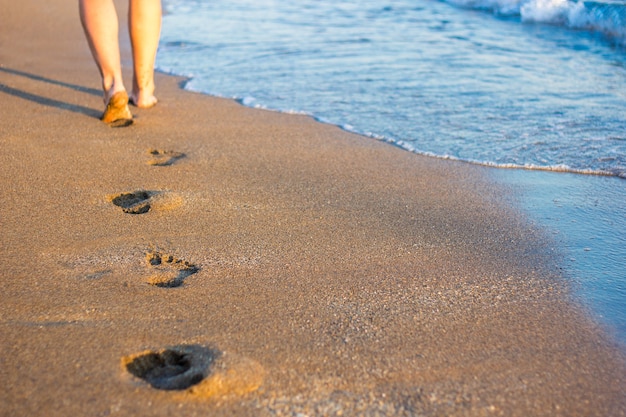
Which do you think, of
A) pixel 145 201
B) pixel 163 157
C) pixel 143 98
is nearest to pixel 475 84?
pixel 143 98

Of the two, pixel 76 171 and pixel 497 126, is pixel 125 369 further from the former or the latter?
pixel 497 126

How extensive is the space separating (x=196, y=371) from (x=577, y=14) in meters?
7.06

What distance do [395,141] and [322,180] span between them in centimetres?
71

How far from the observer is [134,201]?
2.45m

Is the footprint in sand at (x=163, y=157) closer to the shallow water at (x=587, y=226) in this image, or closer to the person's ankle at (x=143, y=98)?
the person's ankle at (x=143, y=98)

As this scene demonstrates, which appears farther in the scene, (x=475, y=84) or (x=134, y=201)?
(x=475, y=84)

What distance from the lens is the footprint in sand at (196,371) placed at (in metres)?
1.43

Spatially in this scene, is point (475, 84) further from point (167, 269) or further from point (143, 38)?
point (167, 269)

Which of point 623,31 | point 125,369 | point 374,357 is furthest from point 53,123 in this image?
point 623,31

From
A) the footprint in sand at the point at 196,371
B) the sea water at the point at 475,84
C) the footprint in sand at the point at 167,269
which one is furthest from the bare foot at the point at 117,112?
the footprint in sand at the point at 196,371

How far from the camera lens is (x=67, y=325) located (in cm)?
162

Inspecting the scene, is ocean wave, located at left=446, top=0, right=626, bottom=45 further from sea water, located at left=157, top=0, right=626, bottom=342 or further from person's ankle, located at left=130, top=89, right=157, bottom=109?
person's ankle, located at left=130, top=89, right=157, bottom=109

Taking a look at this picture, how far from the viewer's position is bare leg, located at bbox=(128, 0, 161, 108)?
3.48 metres

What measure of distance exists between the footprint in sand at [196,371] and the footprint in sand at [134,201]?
3.01ft
